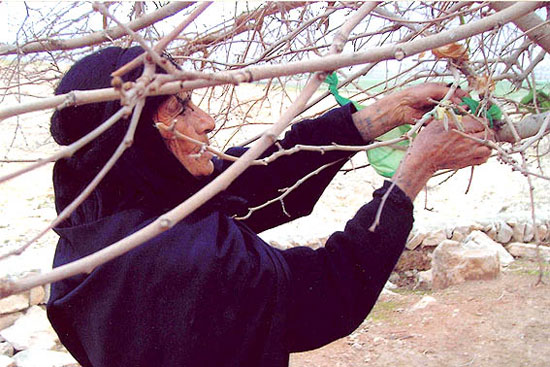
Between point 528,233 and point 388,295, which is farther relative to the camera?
point 528,233

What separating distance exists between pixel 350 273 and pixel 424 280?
4.12 metres

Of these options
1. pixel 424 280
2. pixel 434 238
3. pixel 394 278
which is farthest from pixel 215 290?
pixel 434 238

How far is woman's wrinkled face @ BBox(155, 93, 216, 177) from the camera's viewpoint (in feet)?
4.95

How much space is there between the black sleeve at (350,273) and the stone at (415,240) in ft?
14.4

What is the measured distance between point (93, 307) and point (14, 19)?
203 cm

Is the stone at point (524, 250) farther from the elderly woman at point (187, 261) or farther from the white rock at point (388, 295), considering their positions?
the elderly woman at point (187, 261)

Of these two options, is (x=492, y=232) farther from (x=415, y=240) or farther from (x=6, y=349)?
(x=6, y=349)

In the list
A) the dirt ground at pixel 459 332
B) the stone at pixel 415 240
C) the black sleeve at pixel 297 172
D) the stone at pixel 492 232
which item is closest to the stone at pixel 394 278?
the stone at pixel 415 240

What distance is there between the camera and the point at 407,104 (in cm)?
174

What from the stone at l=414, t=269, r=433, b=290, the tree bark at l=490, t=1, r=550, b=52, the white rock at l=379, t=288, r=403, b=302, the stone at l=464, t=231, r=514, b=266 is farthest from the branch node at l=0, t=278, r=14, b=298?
the stone at l=464, t=231, r=514, b=266

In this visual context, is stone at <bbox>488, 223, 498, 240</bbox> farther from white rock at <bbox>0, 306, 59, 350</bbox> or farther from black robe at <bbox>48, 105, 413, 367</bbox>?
black robe at <bbox>48, 105, 413, 367</bbox>

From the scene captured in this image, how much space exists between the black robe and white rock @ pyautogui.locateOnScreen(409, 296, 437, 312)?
128 inches

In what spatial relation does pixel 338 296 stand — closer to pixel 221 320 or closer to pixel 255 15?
pixel 221 320

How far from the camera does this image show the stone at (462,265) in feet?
16.2
